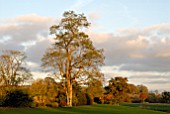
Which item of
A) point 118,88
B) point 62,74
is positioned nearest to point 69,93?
point 62,74

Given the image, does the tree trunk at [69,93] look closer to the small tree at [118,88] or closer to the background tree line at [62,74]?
the background tree line at [62,74]

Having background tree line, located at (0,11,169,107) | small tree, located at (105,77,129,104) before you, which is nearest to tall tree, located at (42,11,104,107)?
background tree line, located at (0,11,169,107)

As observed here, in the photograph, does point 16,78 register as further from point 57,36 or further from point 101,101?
point 101,101

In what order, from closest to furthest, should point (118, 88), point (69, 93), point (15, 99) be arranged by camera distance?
point (15, 99), point (69, 93), point (118, 88)

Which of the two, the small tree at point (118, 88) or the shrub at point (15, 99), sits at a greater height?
the small tree at point (118, 88)

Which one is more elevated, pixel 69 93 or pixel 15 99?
pixel 69 93

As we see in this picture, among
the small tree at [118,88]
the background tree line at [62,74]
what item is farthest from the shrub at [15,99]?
the small tree at [118,88]

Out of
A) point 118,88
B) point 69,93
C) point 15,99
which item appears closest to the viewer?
point 15,99

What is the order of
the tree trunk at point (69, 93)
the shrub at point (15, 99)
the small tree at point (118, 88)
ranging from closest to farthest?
the shrub at point (15, 99) → the tree trunk at point (69, 93) → the small tree at point (118, 88)

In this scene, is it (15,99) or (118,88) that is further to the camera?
(118,88)

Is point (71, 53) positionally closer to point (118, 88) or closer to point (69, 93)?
point (69, 93)

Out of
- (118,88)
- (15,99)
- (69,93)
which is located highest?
(118,88)

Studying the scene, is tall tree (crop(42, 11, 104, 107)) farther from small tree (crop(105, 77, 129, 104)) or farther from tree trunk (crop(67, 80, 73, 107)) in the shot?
small tree (crop(105, 77, 129, 104))

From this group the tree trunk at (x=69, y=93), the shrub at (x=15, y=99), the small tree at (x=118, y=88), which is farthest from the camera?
the small tree at (x=118, y=88)
